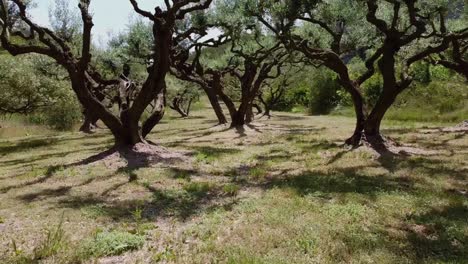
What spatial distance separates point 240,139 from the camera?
19.9 metres

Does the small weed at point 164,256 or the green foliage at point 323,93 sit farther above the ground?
the green foliage at point 323,93

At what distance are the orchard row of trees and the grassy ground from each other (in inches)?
96.2

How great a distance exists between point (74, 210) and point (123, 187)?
2.08 m

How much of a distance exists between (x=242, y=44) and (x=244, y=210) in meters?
20.0

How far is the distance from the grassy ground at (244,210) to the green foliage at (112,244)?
20 mm

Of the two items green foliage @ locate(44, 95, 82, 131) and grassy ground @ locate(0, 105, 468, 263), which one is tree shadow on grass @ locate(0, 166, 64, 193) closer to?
grassy ground @ locate(0, 105, 468, 263)

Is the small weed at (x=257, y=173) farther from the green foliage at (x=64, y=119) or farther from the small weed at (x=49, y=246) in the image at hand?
the green foliage at (x=64, y=119)

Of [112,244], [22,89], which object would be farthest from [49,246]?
[22,89]

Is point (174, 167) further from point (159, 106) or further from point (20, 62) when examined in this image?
point (20, 62)

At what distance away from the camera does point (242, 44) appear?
88.7 feet

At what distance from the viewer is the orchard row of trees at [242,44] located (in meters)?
14.2

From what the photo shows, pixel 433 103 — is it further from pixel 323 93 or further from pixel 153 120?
pixel 153 120

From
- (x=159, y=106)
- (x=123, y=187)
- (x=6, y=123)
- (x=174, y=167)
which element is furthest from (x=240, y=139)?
(x=6, y=123)

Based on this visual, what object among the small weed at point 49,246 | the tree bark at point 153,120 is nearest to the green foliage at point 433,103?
the tree bark at point 153,120
